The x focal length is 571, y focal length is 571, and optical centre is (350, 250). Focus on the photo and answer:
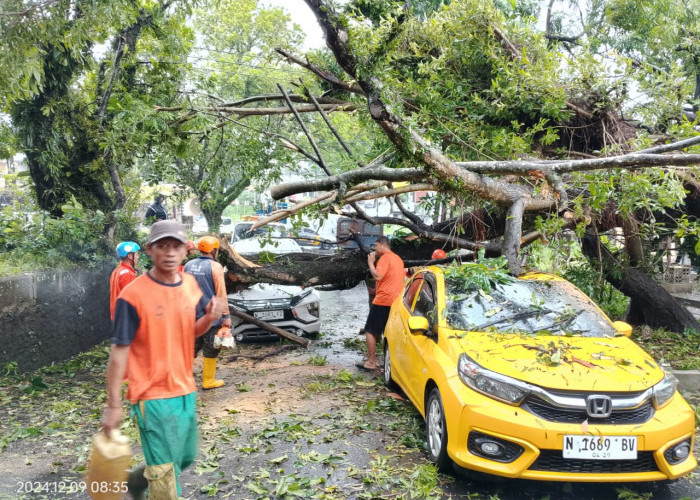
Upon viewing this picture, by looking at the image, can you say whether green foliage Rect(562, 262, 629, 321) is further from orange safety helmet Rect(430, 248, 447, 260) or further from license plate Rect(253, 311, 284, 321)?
license plate Rect(253, 311, 284, 321)

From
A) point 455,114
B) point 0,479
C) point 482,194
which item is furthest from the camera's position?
point 455,114

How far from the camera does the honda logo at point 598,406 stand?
12.8 feet

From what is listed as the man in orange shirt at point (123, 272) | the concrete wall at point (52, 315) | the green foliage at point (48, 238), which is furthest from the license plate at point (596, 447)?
the green foliage at point (48, 238)

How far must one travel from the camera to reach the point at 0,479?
434cm

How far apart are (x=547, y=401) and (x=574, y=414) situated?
0.20 meters

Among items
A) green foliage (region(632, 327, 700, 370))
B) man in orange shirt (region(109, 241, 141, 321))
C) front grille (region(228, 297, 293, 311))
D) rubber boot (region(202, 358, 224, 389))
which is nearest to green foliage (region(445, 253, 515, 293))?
rubber boot (region(202, 358, 224, 389))

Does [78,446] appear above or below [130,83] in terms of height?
below

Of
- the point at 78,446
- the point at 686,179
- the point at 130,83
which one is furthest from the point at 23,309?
the point at 686,179

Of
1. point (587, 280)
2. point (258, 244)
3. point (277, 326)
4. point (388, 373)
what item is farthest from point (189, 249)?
point (587, 280)

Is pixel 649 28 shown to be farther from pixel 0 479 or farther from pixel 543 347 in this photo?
pixel 0 479

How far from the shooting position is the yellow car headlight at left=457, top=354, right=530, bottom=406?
13.1 feet

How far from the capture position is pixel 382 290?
25.2 ft

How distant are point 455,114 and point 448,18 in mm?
1594

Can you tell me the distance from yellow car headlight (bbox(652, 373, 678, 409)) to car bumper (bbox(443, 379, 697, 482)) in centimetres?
8
